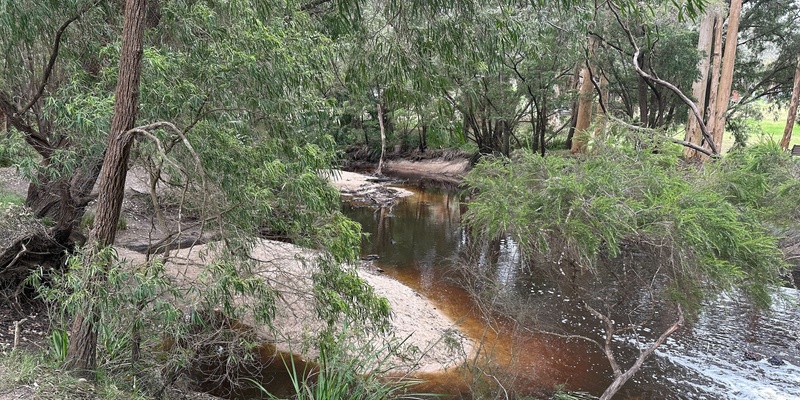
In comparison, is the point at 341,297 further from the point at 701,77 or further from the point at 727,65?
the point at 701,77

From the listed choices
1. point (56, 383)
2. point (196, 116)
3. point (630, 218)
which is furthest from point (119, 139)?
point (630, 218)

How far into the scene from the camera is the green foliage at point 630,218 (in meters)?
4.51

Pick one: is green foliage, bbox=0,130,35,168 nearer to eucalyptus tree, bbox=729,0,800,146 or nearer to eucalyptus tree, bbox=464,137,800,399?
eucalyptus tree, bbox=464,137,800,399

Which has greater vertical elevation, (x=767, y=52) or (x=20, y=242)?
(x=767, y=52)

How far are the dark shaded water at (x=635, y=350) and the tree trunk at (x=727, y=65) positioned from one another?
24.6ft

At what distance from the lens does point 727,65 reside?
13672mm

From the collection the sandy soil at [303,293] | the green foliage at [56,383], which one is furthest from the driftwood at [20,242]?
the green foliage at [56,383]

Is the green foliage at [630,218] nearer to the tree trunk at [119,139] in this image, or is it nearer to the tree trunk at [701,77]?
the tree trunk at [119,139]

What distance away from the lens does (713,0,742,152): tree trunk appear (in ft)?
43.2

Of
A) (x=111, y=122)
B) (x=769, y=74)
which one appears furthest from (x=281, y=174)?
(x=769, y=74)

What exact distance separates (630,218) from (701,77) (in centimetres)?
1263

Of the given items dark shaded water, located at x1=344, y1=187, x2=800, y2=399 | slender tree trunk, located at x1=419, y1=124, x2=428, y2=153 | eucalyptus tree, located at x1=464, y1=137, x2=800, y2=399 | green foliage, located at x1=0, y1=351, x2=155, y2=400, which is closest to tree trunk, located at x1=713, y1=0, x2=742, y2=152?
A: dark shaded water, located at x1=344, y1=187, x2=800, y2=399

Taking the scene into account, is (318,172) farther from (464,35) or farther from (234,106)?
(464,35)

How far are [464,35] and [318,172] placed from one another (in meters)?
1.66
